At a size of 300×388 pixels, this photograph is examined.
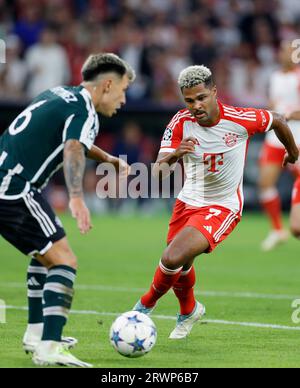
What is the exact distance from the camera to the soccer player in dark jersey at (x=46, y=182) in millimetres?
6109

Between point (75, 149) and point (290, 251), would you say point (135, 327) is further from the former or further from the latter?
point (290, 251)

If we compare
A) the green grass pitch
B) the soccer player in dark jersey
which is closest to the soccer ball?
the green grass pitch

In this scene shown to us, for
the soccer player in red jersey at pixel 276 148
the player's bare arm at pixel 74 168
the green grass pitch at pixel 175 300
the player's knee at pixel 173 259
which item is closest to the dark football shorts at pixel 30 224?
the player's bare arm at pixel 74 168

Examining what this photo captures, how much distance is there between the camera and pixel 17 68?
19.8 meters

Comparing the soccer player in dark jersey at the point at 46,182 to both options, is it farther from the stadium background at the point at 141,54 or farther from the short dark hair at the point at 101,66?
the stadium background at the point at 141,54

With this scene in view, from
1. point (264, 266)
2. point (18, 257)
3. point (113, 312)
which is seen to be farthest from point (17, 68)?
point (113, 312)

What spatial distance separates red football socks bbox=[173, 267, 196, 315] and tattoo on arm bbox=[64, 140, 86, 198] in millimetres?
1875

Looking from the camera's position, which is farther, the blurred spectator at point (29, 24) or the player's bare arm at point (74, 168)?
the blurred spectator at point (29, 24)

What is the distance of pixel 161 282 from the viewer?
746 cm

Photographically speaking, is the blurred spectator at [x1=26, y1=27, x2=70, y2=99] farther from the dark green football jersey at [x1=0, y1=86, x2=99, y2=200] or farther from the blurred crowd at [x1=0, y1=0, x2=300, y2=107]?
the dark green football jersey at [x1=0, y1=86, x2=99, y2=200]

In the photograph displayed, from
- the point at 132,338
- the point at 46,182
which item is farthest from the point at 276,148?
the point at 46,182

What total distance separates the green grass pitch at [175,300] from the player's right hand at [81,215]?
0.95 meters

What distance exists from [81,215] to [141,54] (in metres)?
14.7

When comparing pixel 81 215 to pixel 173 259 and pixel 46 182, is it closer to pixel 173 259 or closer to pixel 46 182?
pixel 46 182
